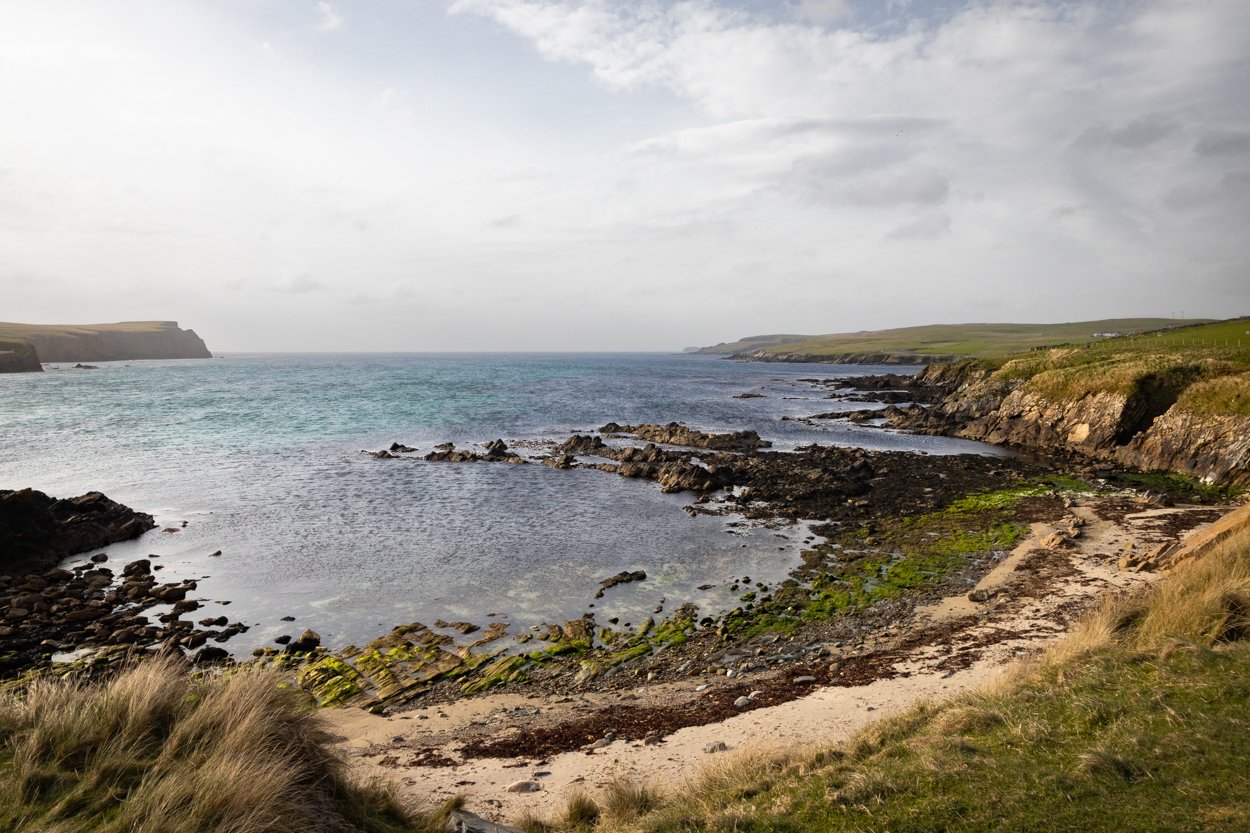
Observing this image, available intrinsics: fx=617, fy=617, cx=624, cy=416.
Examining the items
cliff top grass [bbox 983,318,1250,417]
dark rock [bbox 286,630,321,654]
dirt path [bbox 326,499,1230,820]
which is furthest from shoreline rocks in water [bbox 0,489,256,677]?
cliff top grass [bbox 983,318,1250,417]

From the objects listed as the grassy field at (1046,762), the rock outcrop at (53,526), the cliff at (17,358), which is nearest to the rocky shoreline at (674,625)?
the rock outcrop at (53,526)

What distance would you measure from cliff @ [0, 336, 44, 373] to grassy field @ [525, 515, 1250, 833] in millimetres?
177399

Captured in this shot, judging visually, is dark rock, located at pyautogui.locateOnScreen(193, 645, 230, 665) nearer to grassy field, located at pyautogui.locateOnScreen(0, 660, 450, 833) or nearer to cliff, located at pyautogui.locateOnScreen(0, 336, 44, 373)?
grassy field, located at pyautogui.locateOnScreen(0, 660, 450, 833)

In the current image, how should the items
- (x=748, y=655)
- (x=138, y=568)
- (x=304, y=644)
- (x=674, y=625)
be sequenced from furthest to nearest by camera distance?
(x=138, y=568)
(x=674, y=625)
(x=304, y=644)
(x=748, y=655)

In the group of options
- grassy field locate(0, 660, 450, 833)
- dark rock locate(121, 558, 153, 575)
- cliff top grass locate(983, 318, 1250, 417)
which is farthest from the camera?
cliff top grass locate(983, 318, 1250, 417)

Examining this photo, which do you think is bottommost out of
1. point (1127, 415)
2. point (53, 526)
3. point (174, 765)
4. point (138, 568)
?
point (138, 568)

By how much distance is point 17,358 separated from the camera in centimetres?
13200

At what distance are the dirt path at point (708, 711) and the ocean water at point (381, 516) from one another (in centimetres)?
515

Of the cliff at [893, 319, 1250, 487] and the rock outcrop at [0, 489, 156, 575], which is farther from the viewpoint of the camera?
the cliff at [893, 319, 1250, 487]

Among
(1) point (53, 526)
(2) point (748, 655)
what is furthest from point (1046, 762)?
(1) point (53, 526)

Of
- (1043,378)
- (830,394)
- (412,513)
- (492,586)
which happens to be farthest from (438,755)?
(830,394)

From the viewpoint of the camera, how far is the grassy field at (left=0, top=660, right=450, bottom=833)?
19.6 feet

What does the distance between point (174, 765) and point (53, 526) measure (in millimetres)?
26335

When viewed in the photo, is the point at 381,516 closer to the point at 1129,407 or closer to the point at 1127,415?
the point at 1127,415
